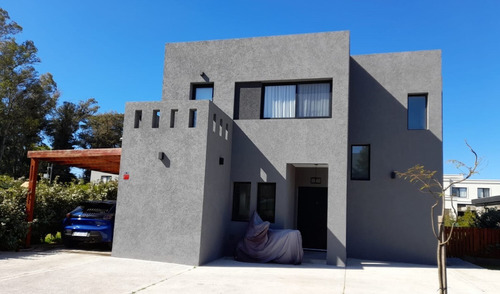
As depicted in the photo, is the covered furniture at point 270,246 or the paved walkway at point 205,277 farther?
the covered furniture at point 270,246

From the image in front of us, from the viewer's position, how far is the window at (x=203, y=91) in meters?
11.8

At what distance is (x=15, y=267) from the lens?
7.62 meters

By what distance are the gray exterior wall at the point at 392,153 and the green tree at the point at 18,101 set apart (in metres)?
31.1

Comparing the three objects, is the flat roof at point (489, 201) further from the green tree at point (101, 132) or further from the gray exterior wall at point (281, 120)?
the green tree at point (101, 132)

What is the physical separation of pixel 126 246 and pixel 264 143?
4725 mm

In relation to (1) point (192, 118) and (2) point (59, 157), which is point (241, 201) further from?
(2) point (59, 157)

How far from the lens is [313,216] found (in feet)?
40.0

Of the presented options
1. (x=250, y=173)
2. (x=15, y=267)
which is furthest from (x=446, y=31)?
(x=15, y=267)

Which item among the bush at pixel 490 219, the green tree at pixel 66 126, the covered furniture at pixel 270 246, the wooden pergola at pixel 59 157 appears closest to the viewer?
the covered furniture at pixel 270 246

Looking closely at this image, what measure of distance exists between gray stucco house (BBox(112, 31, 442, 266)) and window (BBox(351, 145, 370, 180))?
3 cm

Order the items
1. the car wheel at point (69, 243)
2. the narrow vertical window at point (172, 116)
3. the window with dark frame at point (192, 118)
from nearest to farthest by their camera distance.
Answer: the window with dark frame at point (192, 118)
the narrow vertical window at point (172, 116)
the car wheel at point (69, 243)

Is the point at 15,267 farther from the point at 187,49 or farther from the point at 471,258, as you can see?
the point at 471,258

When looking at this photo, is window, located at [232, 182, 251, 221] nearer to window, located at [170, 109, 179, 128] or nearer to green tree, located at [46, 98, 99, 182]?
window, located at [170, 109, 179, 128]

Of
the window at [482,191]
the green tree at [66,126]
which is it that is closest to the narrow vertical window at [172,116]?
the green tree at [66,126]
